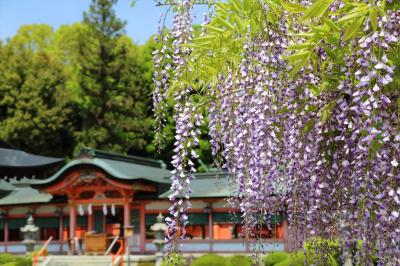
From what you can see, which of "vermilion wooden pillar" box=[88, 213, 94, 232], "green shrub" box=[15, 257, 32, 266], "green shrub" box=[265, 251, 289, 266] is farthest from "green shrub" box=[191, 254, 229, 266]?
"vermilion wooden pillar" box=[88, 213, 94, 232]

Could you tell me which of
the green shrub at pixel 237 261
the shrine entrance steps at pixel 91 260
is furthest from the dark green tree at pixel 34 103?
the green shrub at pixel 237 261

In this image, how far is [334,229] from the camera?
6.32 m

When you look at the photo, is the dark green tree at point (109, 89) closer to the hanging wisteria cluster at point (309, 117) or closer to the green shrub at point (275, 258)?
the green shrub at point (275, 258)

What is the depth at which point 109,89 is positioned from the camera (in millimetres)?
41031

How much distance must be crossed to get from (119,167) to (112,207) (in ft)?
5.95

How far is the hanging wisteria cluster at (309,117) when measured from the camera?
4785 millimetres

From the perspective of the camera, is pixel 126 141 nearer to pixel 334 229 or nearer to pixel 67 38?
pixel 67 38

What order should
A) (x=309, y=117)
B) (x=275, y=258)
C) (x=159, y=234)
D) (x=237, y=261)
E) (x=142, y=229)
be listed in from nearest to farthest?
1. (x=309, y=117)
2. (x=275, y=258)
3. (x=237, y=261)
4. (x=159, y=234)
5. (x=142, y=229)

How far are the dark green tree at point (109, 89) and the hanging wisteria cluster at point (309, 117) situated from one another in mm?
32375

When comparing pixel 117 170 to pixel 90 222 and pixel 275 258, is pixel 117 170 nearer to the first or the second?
pixel 90 222

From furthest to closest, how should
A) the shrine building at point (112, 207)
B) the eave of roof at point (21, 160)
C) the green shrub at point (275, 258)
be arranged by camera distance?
the eave of roof at point (21, 160)
the shrine building at point (112, 207)
the green shrub at point (275, 258)

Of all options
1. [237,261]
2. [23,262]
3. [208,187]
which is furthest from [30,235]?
[237,261]

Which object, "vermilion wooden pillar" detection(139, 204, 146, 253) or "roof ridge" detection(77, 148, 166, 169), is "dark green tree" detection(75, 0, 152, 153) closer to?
"roof ridge" detection(77, 148, 166, 169)

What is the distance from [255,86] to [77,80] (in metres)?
37.9
